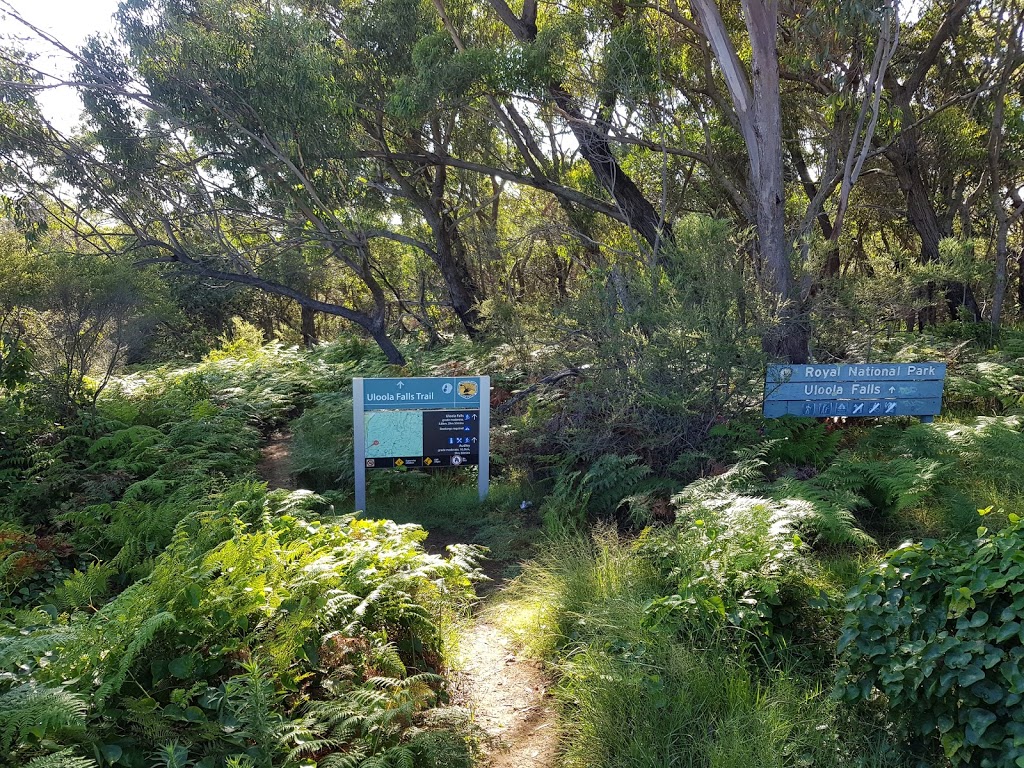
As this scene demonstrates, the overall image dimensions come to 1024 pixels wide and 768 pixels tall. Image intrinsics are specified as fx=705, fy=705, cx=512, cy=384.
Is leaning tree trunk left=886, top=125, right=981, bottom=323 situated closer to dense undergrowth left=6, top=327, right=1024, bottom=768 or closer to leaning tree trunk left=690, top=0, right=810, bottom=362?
leaning tree trunk left=690, top=0, right=810, bottom=362

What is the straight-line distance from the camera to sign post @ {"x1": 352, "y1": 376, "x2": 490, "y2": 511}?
726 cm

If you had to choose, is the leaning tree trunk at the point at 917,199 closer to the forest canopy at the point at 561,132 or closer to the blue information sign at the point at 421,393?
the forest canopy at the point at 561,132

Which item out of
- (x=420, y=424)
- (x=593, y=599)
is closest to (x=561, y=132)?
(x=420, y=424)

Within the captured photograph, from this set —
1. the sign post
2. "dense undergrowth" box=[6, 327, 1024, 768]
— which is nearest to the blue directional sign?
"dense undergrowth" box=[6, 327, 1024, 768]

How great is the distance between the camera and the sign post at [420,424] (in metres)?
7.26

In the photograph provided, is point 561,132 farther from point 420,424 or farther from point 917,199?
point 420,424

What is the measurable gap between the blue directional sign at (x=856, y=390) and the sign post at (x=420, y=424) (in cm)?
294

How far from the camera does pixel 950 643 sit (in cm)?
283

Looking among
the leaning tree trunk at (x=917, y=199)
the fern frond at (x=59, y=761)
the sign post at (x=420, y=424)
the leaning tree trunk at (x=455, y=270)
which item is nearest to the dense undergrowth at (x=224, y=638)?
the fern frond at (x=59, y=761)

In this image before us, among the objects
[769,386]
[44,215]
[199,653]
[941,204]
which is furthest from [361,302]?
[199,653]

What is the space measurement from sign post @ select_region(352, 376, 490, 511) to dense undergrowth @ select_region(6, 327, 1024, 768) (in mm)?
454

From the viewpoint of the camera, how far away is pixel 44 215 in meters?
12.1

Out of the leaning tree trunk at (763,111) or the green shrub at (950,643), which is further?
the leaning tree trunk at (763,111)

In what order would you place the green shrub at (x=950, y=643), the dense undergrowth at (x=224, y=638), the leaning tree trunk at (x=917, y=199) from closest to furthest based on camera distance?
1. the green shrub at (x=950, y=643)
2. the dense undergrowth at (x=224, y=638)
3. the leaning tree trunk at (x=917, y=199)
